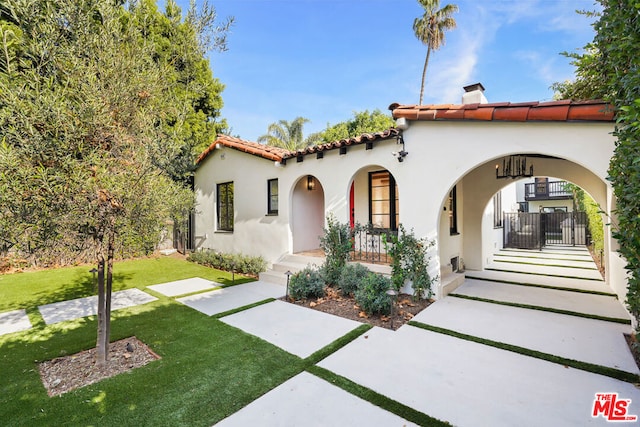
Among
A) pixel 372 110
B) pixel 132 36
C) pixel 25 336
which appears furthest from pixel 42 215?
pixel 372 110

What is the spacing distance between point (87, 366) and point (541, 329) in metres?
7.36

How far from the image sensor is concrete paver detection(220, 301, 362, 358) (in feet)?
15.2

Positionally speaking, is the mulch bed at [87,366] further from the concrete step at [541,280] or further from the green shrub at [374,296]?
the concrete step at [541,280]

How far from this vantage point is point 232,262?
10.3 m

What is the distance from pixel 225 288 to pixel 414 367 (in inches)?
236

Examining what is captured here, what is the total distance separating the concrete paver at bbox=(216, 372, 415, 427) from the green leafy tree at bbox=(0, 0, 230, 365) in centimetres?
266

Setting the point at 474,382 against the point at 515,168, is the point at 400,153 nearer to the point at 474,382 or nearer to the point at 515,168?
the point at 515,168

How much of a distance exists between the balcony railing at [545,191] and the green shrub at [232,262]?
86.7 feet

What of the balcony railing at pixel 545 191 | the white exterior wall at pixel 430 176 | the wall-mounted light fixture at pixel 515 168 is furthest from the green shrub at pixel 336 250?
the balcony railing at pixel 545 191

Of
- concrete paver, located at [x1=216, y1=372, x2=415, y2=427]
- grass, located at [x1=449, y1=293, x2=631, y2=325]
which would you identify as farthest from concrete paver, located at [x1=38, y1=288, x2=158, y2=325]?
grass, located at [x1=449, y1=293, x2=631, y2=325]

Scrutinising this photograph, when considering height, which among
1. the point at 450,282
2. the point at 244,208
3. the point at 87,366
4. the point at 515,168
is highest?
the point at 515,168

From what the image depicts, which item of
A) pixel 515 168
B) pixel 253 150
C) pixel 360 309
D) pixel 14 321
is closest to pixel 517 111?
pixel 515 168

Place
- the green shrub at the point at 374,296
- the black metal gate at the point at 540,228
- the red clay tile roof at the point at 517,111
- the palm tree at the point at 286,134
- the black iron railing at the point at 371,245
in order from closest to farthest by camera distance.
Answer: the red clay tile roof at the point at 517,111, the green shrub at the point at 374,296, the black iron railing at the point at 371,245, the black metal gate at the point at 540,228, the palm tree at the point at 286,134

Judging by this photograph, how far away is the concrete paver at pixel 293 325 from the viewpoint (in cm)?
463
